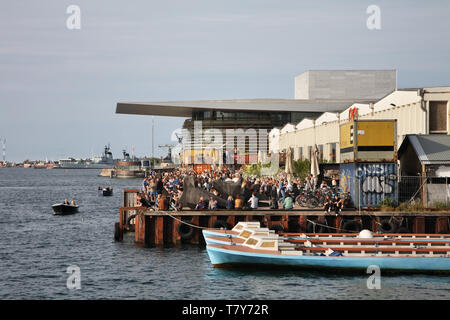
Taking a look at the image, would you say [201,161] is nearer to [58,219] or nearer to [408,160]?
[58,219]

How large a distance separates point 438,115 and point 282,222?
14666 mm

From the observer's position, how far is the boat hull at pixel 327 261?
29.5 meters

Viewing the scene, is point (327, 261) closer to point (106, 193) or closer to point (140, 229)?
point (140, 229)

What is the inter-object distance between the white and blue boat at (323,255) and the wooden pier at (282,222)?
441cm

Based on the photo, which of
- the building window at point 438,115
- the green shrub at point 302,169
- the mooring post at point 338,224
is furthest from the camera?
the green shrub at point 302,169

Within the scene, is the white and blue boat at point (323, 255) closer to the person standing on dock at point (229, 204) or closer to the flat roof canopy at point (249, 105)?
the person standing on dock at point (229, 204)

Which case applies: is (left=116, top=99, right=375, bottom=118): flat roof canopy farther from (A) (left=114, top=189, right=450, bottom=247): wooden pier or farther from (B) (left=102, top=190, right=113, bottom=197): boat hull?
(A) (left=114, top=189, right=450, bottom=247): wooden pier

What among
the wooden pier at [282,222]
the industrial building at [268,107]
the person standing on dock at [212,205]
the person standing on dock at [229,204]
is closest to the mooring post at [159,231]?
the wooden pier at [282,222]

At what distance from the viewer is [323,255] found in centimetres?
3002

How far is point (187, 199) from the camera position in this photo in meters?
38.0

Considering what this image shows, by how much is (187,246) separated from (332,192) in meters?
8.98

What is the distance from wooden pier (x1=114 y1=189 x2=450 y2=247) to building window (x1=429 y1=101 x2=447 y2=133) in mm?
9881

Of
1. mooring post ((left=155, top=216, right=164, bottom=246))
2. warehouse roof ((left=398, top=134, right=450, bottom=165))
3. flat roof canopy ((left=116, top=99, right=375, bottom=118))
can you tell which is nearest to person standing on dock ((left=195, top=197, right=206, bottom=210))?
mooring post ((left=155, top=216, right=164, bottom=246))
